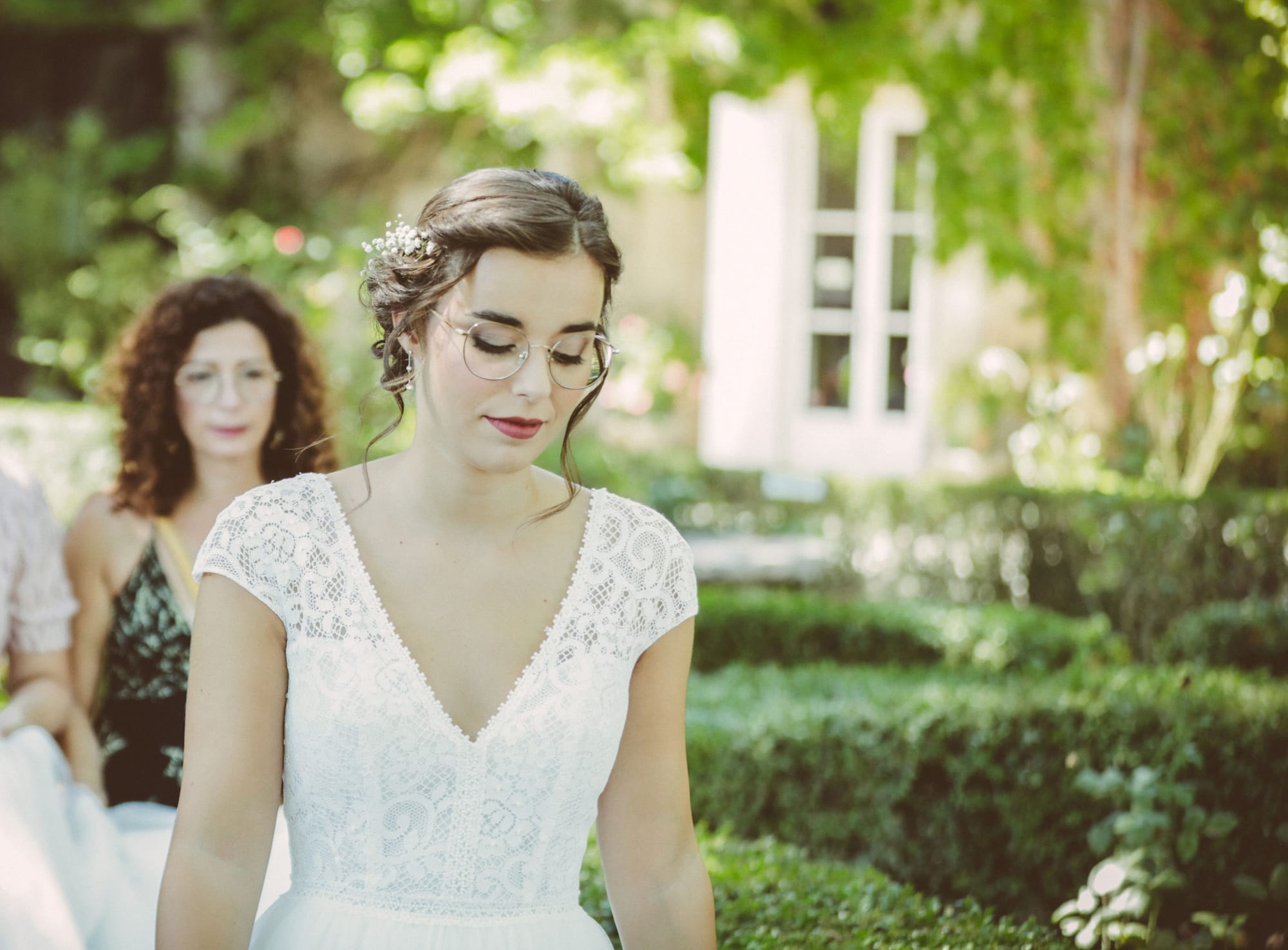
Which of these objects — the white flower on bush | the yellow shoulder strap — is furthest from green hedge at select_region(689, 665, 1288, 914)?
the yellow shoulder strap

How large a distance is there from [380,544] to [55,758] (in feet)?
3.98

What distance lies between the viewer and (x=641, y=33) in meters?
8.11

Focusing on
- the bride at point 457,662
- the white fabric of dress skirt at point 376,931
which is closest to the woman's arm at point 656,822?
the bride at point 457,662

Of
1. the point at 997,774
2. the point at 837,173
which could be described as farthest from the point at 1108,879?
the point at 837,173

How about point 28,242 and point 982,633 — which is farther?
point 28,242

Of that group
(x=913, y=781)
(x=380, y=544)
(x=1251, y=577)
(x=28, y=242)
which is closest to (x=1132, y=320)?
(x=1251, y=577)

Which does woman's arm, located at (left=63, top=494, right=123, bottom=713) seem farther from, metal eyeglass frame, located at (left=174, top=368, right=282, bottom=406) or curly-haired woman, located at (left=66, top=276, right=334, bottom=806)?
metal eyeglass frame, located at (left=174, top=368, right=282, bottom=406)

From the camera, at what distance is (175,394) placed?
10.4 feet

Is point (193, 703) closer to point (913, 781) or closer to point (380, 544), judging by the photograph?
point (380, 544)

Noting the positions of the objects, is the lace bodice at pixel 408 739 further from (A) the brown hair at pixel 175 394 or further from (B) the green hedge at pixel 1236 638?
(B) the green hedge at pixel 1236 638

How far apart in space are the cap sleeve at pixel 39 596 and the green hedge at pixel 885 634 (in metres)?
3.40

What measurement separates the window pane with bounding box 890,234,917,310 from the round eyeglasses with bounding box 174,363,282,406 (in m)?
7.60

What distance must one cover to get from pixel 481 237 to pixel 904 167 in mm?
8356

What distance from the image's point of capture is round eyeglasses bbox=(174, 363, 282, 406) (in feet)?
10.2
